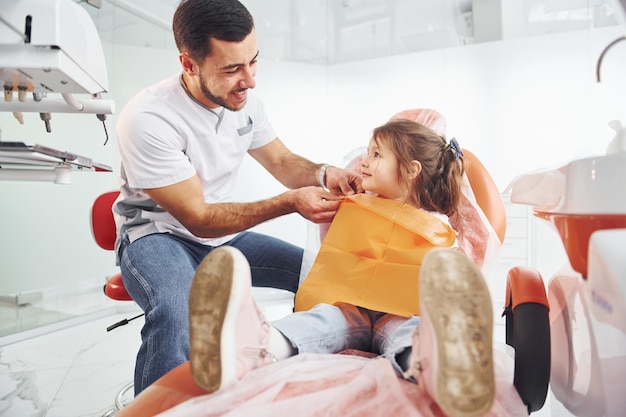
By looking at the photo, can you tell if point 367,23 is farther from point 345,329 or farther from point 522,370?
point 522,370

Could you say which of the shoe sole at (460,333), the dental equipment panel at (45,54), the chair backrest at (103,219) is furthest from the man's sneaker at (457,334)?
the chair backrest at (103,219)

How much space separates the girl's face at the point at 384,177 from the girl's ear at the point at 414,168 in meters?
0.04

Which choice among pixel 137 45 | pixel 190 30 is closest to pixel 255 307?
pixel 190 30

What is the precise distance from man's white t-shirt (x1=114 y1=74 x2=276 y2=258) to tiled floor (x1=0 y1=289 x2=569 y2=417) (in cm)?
83

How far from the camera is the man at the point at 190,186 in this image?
124 cm

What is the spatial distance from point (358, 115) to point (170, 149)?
9.67ft

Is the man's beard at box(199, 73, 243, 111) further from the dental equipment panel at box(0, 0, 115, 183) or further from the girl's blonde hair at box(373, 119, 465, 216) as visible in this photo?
the girl's blonde hair at box(373, 119, 465, 216)

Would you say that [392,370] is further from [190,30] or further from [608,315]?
[190,30]

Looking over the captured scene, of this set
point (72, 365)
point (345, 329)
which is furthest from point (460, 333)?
point (72, 365)

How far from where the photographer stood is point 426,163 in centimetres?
138

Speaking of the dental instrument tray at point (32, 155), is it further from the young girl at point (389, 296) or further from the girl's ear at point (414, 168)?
the girl's ear at point (414, 168)

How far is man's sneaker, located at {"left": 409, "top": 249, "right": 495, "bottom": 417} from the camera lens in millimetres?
580

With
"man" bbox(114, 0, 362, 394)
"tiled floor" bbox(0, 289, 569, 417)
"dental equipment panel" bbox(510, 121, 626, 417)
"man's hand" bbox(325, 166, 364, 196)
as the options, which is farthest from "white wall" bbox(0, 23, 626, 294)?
"dental equipment panel" bbox(510, 121, 626, 417)

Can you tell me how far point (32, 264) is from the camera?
3008mm
